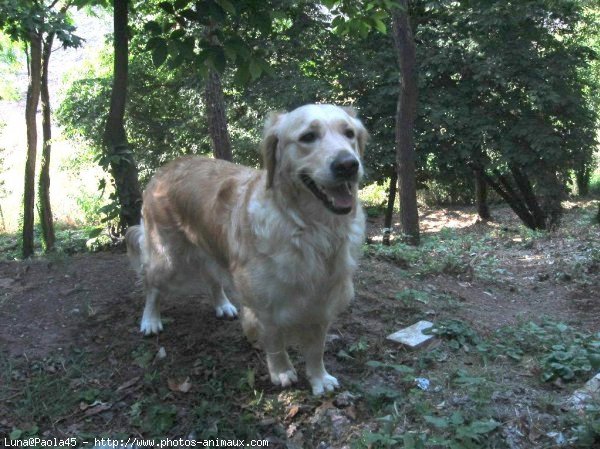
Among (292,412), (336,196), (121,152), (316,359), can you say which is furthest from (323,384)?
(121,152)

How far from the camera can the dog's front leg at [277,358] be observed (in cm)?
318

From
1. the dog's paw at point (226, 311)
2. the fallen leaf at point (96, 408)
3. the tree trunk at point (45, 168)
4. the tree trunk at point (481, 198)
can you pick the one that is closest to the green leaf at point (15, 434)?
the fallen leaf at point (96, 408)

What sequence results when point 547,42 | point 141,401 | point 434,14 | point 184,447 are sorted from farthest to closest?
point 434,14 → point 547,42 → point 141,401 → point 184,447

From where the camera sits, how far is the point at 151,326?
403 cm

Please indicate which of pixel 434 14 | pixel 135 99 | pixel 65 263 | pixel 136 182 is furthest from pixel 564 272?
pixel 135 99

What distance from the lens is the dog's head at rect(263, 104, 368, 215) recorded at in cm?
263

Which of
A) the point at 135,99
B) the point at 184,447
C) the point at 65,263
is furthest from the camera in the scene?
the point at 135,99

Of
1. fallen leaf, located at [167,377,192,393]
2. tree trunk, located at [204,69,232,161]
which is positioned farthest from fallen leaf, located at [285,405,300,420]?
tree trunk, located at [204,69,232,161]

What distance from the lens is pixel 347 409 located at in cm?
305

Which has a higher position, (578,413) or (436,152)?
(436,152)

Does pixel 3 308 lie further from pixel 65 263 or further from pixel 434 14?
pixel 434 14

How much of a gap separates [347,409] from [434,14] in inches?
483

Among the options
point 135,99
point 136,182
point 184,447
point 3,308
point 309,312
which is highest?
point 135,99

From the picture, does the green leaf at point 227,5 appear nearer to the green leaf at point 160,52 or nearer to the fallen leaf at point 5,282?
the green leaf at point 160,52
